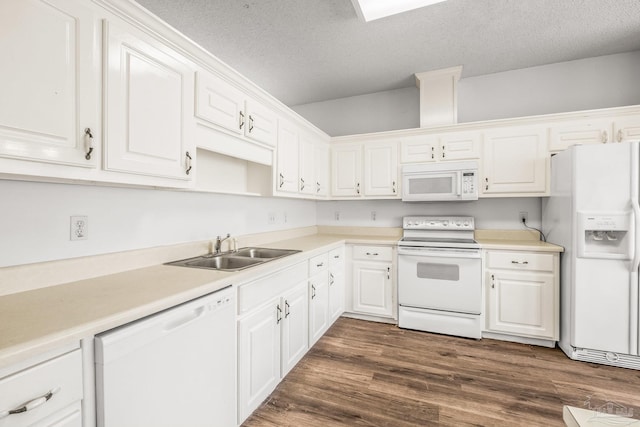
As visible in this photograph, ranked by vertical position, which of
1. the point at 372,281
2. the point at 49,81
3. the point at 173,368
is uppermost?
the point at 49,81

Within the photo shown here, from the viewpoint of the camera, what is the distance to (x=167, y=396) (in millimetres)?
1149

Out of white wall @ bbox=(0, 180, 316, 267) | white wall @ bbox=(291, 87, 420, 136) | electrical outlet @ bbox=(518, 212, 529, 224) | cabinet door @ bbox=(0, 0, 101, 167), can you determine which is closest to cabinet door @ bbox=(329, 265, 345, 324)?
white wall @ bbox=(0, 180, 316, 267)

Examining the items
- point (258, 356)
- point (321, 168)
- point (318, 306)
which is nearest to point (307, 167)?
point (321, 168)

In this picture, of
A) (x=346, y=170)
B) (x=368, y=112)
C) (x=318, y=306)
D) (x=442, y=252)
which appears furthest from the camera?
(x=368, y=112)

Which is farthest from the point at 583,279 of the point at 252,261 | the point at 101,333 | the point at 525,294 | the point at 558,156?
the point at 101,333

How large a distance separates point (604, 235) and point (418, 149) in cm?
175

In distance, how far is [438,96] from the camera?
3217 millimetres

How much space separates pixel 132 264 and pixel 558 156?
3509 mm

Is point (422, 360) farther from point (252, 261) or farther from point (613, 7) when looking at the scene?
point (613, 7)

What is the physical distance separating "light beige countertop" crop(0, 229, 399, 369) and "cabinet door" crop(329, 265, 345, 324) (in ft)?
4.34

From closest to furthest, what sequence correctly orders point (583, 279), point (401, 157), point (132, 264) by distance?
point (132, 264) < point (583, 279) < point (401, 157)

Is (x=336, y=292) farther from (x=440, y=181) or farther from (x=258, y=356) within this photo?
(x=440, y=181)

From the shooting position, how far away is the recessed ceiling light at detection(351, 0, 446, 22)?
79.1 inches

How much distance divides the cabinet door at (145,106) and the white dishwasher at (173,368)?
0.69 metres
